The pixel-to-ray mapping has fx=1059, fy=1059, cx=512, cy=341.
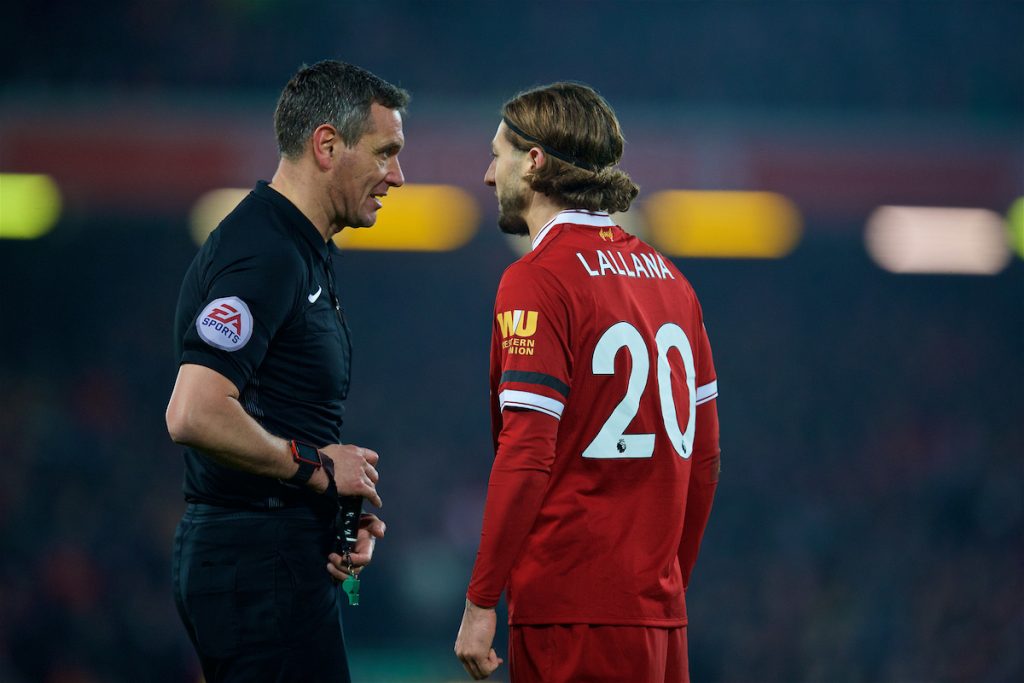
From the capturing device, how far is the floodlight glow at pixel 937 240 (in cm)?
924

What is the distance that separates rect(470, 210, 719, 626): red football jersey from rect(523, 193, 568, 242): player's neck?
116 millimetres

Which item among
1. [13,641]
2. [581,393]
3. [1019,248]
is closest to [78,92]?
[13,641]

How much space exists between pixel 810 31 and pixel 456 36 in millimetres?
3405

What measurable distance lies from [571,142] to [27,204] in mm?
7599

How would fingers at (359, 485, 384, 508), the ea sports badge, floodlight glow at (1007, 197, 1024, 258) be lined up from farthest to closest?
floodlight glow at (1007, 197, 1024, 258)
fingers at (359, 485, 384, 508)
the ea sports badge

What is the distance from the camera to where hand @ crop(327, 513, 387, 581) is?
94.0 inches

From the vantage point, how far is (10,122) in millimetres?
8367

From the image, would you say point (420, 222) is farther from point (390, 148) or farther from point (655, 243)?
point (390, 148)

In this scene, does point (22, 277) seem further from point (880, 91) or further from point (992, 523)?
point (992, 523)

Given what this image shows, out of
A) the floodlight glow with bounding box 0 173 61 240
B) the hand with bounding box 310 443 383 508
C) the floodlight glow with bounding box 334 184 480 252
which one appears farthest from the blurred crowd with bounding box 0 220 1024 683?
the hand with bounding box 310 443 383 508

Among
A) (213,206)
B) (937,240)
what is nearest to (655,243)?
(937,240)

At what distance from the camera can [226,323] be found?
216 centimetres

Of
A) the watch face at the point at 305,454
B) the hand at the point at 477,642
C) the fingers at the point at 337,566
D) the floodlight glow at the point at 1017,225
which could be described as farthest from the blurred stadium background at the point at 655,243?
the hand at the point at 477,642

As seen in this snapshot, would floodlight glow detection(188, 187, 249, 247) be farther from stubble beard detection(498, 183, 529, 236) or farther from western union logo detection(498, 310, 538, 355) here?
western union logo detection(498, 310, 538, 355)
